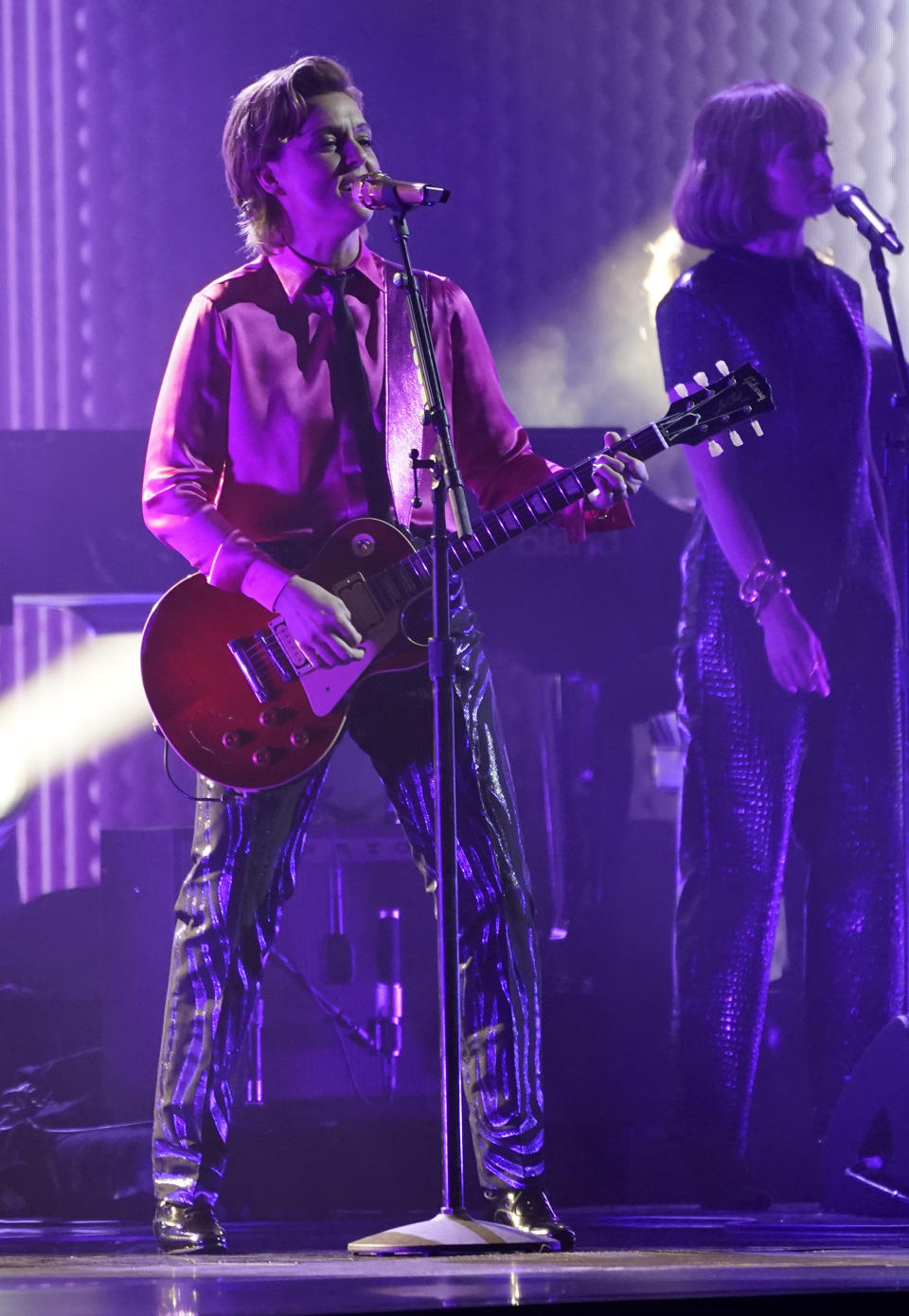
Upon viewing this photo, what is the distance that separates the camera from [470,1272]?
233cm

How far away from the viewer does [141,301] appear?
4.02 meters

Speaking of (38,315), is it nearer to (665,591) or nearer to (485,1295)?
→ (665,591)

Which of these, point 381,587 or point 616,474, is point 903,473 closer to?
point 616,474

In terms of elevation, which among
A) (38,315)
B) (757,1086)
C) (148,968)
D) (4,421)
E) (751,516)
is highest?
(38,315)

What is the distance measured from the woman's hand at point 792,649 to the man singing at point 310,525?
799mm

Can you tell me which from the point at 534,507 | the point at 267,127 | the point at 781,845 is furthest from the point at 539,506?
the point at 781,845

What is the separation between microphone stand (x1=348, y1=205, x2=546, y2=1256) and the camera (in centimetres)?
258

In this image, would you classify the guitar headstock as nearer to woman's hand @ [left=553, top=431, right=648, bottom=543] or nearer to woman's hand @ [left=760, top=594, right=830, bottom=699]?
woman's hand @ [left=553, top=431, right=648, bottom=543]

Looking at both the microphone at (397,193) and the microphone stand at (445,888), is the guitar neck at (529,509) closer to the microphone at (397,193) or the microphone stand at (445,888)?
the microphone stand at (445,888)

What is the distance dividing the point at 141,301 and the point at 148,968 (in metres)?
1.56

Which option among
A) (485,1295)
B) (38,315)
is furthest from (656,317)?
(485,1295)

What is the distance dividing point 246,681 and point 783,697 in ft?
4.50

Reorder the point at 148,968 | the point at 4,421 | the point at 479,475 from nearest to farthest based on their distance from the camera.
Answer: the point at 479,475 < the point at 148,968 < the point at 4,421

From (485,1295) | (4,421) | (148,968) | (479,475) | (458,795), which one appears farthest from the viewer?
(4,421)
